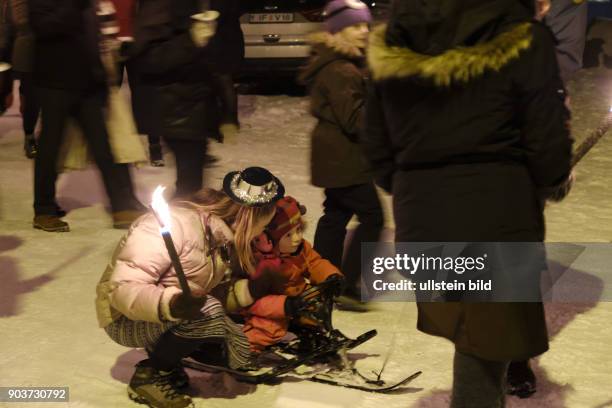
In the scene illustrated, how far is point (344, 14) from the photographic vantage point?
4555 millimetres

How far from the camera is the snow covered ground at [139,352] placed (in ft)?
13.1

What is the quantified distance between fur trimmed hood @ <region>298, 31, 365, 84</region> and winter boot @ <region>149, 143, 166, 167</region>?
3118 mm

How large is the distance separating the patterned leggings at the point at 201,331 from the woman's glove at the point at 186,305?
→ 23 cm

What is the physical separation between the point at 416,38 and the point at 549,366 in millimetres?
1999

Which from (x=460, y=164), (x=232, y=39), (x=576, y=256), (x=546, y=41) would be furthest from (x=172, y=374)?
(x=232, y=39)

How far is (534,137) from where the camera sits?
8.89ft

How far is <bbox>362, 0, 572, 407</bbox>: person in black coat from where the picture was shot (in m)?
2.67

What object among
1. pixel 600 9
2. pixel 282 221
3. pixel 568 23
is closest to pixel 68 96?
Answer: pixel 282 221

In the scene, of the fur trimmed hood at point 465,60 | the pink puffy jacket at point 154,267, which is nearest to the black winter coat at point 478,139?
the fur trimmed hood at point 465,60

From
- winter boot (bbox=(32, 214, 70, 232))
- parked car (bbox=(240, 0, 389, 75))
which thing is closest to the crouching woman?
winter boot (bbox=(32, 214, 70, 232))

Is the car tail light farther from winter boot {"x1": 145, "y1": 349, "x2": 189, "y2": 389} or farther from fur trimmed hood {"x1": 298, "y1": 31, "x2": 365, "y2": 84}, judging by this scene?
winter boot {"x1": 145, "y1": 349, "x2": 189, "y2": 389}

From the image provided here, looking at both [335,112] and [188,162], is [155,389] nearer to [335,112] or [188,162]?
[335,112]

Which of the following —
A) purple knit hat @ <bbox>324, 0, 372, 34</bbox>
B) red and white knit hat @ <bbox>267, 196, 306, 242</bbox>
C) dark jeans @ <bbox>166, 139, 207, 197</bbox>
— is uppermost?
purple knit hat @ <bbox>324, 0, 372, 34</bbox>

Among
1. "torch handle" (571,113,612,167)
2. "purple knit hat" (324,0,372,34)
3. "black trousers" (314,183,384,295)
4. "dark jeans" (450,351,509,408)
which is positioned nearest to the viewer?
"dark jeans" (450,351,509,408)
